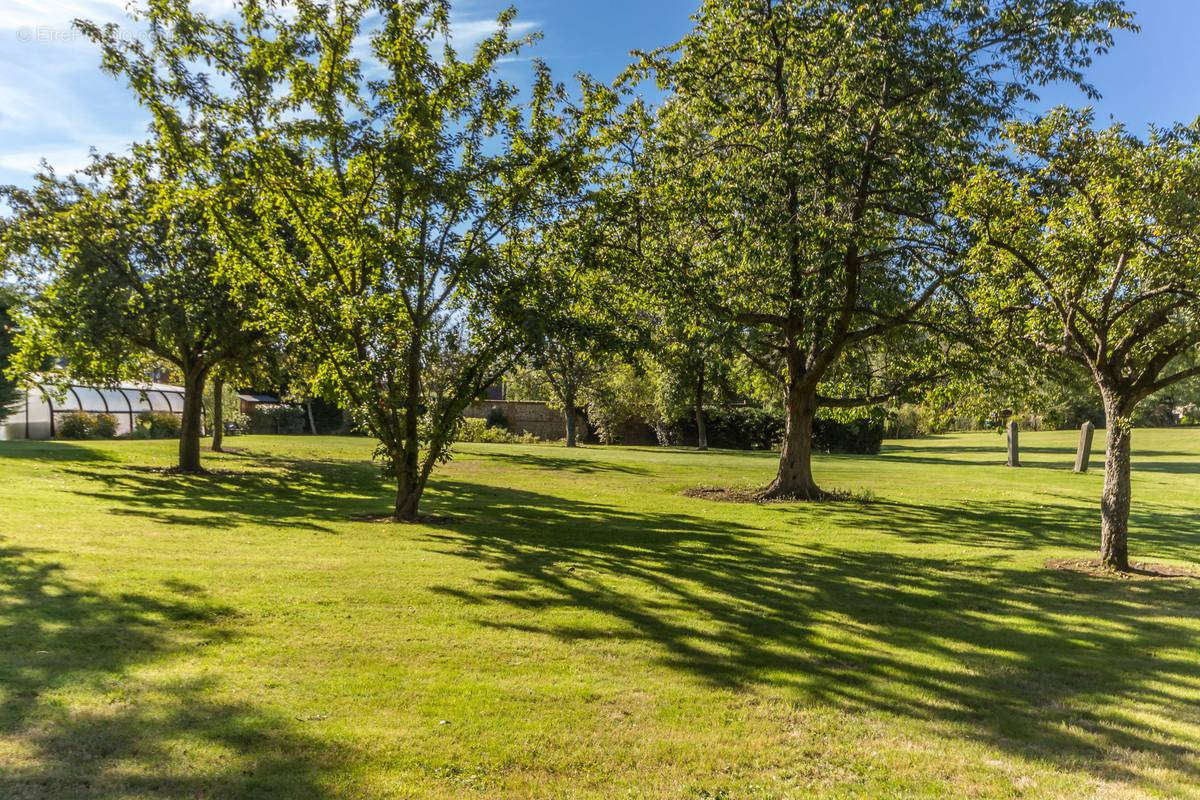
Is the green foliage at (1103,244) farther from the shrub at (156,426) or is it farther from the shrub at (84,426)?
the shrub at (156,426)

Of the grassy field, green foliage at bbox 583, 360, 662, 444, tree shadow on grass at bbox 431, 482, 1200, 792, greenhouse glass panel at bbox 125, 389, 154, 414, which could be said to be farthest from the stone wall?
tree shadow on grass at bbox 431, 482, 1200, 792

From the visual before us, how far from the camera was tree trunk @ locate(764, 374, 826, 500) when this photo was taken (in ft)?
60.2

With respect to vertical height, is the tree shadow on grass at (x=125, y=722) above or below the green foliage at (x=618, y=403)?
below

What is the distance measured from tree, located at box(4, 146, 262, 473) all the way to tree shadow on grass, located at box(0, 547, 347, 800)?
10.3 m

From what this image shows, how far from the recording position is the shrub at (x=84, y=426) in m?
29.1

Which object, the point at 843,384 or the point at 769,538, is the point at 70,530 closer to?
the point at 769,538

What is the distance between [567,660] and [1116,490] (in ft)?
28.0

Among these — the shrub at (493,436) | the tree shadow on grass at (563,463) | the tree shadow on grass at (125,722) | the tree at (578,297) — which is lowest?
the tree shadow on grass at (125,722)

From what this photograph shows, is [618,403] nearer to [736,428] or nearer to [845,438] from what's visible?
[736,428]

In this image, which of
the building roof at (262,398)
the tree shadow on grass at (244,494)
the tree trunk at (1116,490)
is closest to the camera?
the tree trunk at (1116,490)

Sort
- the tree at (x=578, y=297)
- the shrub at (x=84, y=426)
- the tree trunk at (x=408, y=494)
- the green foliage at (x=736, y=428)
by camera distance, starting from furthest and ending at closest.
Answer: the green foliage at (x=736, y=428), the shrub at (x=84, y=426), the tree trunk at (x=408, y=494), the tree at (x=578, y=297)

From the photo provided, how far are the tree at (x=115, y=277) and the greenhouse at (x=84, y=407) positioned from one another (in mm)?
8208

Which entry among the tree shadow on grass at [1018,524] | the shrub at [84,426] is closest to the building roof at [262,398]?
the shrub at [84,426]

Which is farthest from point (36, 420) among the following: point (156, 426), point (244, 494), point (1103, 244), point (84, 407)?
point (1103, 244)
